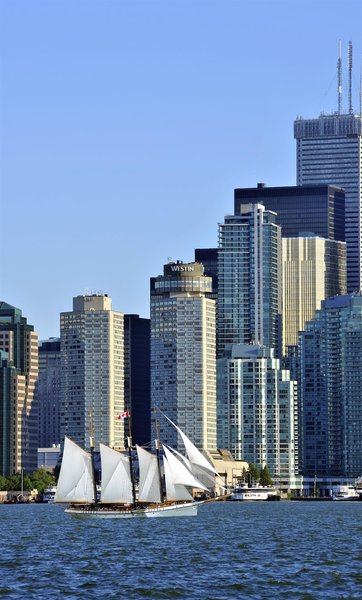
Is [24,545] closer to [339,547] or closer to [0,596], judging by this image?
[339,547]

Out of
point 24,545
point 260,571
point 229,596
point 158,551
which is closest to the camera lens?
point 229,596

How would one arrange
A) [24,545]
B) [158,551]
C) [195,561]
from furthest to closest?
[24,545] < [158,551] < [195,561]

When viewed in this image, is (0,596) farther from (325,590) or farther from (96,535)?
(96,535)

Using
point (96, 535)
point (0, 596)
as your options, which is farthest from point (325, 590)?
point (96, 535)

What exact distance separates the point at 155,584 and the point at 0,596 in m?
11.3

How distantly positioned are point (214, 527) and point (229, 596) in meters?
94.3

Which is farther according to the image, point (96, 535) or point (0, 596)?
point (96, 535)

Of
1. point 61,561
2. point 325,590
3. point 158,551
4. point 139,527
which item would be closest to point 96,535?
point 139,527

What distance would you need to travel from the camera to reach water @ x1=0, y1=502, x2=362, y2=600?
107625 mm

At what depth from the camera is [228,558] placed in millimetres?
133125

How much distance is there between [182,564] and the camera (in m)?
128

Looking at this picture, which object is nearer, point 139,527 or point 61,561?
point 61,561

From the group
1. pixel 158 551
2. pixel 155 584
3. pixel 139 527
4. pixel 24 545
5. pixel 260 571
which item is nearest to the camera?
pixel 155 584

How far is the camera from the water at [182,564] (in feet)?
353
